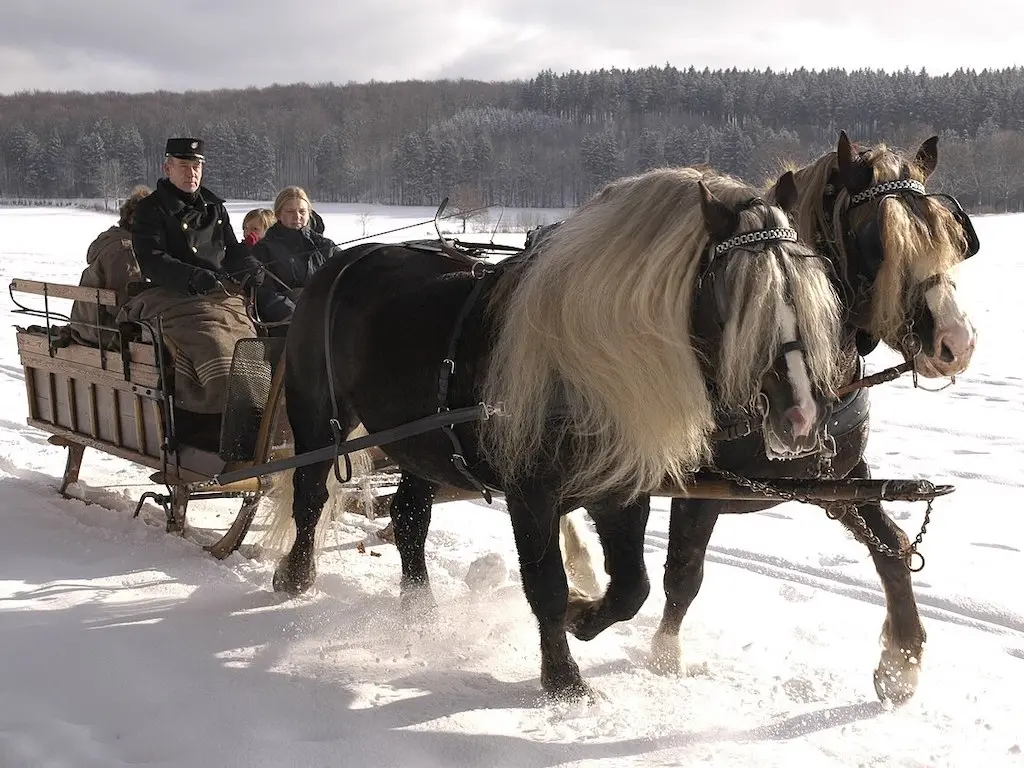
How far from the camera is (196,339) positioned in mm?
4680

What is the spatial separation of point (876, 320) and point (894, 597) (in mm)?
1103

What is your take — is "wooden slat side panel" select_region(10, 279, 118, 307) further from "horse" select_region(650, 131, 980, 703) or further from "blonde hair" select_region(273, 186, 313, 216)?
"horse" select_region(650, 131, 980, 703)

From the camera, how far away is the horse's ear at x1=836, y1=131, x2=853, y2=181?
2.95 metres

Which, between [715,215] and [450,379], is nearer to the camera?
[715,215]

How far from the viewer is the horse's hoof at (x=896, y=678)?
3197 millimetres

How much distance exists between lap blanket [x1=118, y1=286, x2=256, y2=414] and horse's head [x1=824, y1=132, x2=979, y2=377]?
3.05m

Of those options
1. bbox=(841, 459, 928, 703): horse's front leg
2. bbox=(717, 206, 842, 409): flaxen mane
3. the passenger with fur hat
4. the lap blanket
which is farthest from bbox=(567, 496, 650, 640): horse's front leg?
the passenger with fur hat

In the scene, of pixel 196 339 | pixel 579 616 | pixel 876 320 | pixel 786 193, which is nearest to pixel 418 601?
pixel 579 616

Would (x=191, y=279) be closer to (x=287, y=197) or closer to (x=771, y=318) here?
(x=287, y=197)

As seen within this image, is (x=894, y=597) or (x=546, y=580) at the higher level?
(x=546, y=580)

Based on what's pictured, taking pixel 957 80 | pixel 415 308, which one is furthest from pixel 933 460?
pixel 957 80

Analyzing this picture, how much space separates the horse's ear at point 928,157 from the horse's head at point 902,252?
1 cm

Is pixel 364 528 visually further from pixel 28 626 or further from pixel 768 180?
pixel 768 180

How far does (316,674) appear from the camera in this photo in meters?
3.38
